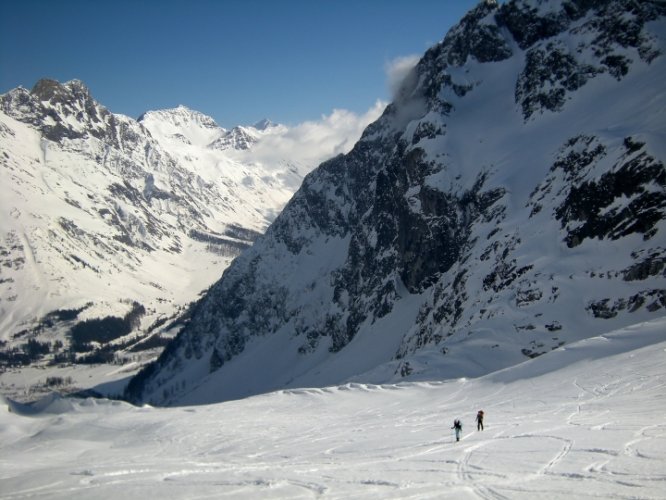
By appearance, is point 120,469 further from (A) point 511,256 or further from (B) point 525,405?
(A) point 511,256

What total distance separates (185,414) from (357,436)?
36865 millimetres

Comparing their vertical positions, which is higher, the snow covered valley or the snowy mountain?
the snowy mountain

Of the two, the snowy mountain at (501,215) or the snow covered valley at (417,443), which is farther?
the snowy mountain at (501,215)

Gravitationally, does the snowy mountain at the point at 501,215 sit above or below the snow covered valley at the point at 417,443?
above

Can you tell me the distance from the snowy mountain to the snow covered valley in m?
15.6

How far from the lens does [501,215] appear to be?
99.1 meters

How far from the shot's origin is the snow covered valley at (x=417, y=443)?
2028 cm

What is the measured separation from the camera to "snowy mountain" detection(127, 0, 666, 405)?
71.5 m

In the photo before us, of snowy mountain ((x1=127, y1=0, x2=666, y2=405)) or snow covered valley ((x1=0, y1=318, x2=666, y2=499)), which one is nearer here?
snow covered valley ((x1=0, y1=318, x2=666, y2=499))

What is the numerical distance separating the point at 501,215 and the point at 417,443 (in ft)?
243

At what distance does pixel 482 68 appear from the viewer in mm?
147000

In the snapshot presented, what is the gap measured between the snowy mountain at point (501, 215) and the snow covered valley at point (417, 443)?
1559 cm

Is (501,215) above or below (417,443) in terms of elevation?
above

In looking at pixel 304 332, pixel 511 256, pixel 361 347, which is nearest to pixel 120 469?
pixel 511 256
